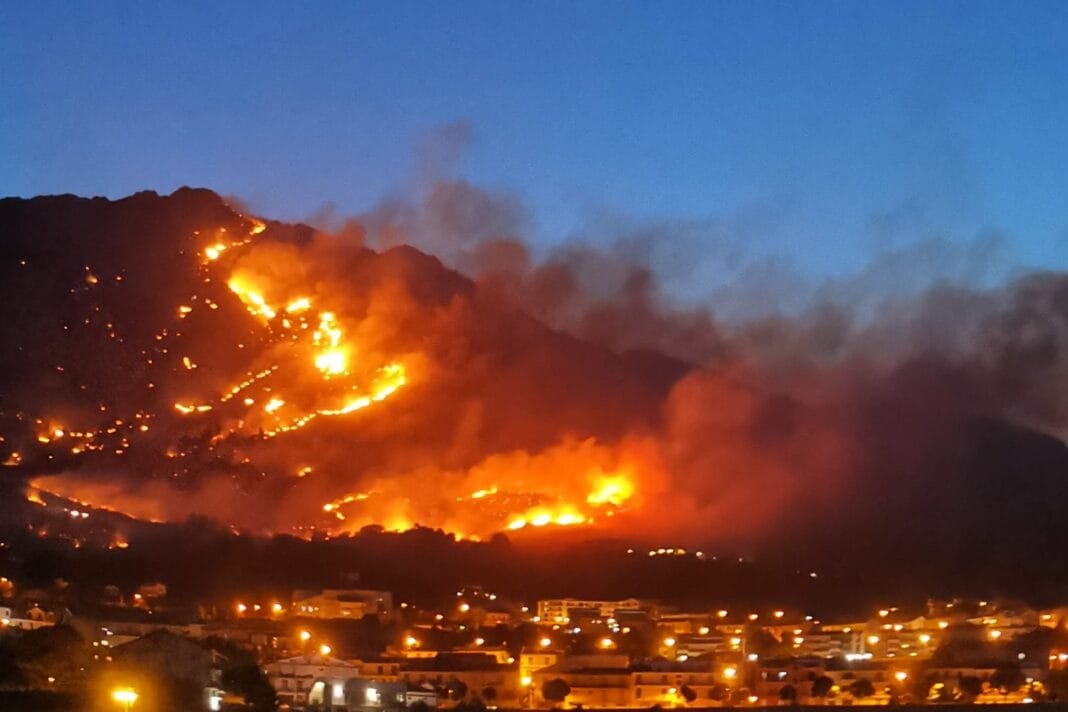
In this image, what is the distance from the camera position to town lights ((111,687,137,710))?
25.7m

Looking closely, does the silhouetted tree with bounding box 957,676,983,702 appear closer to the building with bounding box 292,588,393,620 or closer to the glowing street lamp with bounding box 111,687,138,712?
the glowing street lamp with bounding box 111,687,138,712

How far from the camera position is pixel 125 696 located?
25.9 metres

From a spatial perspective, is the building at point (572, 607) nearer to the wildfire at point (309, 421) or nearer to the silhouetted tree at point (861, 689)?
the wildfire at point (309, 421)

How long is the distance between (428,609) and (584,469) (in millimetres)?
A: 15953

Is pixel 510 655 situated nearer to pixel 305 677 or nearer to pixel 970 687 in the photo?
pixel 305 677

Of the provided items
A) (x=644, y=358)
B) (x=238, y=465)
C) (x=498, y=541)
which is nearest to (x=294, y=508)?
(x=238, y=465)

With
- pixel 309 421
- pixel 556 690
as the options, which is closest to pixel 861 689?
pixel 556 690

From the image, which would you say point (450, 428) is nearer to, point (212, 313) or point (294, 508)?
point (294, 508)

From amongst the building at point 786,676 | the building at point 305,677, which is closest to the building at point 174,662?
the building at point 305,677

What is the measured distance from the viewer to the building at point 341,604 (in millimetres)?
45562

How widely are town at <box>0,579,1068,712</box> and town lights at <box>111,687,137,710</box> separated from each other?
4 cm

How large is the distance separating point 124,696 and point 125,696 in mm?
56

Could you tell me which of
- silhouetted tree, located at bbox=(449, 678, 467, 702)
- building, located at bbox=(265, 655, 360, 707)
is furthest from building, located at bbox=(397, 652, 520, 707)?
building, located at bbox=(265, 655, 360, 707)

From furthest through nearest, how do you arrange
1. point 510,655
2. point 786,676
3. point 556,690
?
point 510,655 → point 786,676 → point 556,690
